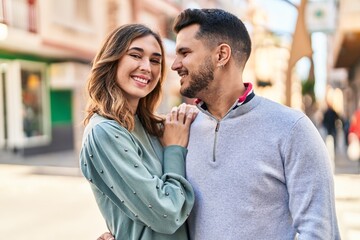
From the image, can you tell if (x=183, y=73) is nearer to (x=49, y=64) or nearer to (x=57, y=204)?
(x=57, y=204)

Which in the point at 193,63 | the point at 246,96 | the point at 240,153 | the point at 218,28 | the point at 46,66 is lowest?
the point at 46,66

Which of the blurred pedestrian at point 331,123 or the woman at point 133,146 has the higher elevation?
the woman at point 133,146

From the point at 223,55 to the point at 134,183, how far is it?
571 mm

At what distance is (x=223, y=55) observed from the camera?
171 cm

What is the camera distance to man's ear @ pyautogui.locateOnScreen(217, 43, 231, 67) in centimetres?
170

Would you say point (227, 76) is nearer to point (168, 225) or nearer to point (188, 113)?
point (188, 113)

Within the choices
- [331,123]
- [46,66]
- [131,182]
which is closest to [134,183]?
[131,182]

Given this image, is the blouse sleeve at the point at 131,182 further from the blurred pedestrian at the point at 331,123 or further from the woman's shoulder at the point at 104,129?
the blurred pedestrian at the point at 331,123

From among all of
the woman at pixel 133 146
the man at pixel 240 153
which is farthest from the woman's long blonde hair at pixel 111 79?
the man at pixel 240 153

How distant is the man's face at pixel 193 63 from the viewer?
1703 millimetres

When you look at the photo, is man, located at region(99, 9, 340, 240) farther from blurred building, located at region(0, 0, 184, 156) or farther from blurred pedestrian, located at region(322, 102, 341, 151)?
blurred pedestrian, located at region(322, 102, 341, 151)

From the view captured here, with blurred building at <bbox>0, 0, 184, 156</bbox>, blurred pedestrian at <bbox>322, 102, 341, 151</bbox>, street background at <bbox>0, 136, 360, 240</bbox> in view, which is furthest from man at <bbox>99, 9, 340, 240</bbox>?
blurred pedestrian at <bbox>322, 102, 341, 151</bbox>

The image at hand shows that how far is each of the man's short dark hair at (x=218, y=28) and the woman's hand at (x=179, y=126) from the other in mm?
329

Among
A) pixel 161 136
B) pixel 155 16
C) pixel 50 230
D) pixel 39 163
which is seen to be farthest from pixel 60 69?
pixel 161 136
